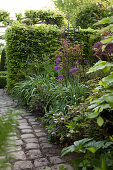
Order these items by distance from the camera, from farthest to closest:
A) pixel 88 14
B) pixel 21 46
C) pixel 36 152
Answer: pixel 88 14
pixel 21 46
pixel 36 152

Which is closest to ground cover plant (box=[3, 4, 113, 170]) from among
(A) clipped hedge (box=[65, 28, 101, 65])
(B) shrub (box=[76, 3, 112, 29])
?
(A) clipped hedge (box=[65, 28, 101, 65])

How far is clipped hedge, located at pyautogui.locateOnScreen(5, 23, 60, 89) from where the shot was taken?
601cm

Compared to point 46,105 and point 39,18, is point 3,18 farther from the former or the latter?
point 46,105

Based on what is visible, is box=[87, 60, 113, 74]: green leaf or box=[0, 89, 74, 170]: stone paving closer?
box=[87, 60, 113, 74]: green leaf

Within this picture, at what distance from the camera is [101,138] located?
6.01 feet

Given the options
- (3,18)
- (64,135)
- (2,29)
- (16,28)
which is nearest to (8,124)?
(64,135)

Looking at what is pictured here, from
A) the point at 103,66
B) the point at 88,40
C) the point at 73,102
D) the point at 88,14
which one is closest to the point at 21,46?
the point at 88,40

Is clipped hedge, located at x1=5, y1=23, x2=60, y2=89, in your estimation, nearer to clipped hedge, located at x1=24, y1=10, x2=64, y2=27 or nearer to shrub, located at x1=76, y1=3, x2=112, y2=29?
clipped hedge, located at x1=24, y1=10, x2=64, y2=27

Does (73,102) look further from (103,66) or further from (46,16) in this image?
(46,16)

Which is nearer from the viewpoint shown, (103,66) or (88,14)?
(103,66)

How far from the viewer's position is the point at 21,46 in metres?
6.00

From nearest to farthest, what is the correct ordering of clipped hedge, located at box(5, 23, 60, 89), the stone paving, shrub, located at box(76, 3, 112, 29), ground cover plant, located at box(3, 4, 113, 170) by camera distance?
ground cover plant, located at box(3, 4, 113, 170), the stone paving, clipped hedge, located at box(5, 23, 60, 89), shrub, located at box(76, 3, 112, 29)

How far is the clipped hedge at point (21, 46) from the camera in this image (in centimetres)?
601

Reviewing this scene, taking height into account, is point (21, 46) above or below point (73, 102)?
above
